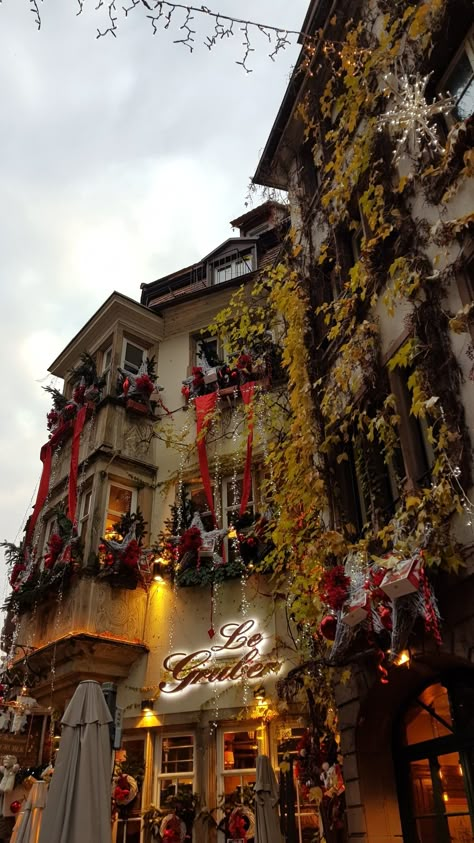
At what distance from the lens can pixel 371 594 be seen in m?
6.71

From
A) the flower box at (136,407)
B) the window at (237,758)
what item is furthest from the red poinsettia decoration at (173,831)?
the flower box at (136,407)

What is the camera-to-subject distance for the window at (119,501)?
45.5ft

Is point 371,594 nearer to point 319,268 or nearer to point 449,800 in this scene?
point 449,800

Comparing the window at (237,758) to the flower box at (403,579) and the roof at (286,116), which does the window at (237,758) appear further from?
the roof at (286,116)

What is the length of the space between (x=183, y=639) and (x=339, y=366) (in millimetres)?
6215

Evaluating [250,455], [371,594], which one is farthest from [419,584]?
[250,455]

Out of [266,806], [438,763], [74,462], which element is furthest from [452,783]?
[74,462]

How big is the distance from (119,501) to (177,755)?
521cm

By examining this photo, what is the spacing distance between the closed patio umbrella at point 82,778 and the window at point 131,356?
383 inches

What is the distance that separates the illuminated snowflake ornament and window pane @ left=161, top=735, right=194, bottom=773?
33.3ft

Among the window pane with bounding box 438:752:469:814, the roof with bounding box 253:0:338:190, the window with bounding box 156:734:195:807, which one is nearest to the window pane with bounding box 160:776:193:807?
the window with bounding box 156:734:195:807

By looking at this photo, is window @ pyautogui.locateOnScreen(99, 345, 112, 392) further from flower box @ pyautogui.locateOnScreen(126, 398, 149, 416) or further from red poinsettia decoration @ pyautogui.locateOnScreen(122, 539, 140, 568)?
red poinsettia decoration @ pyautogui.locateOnScreen(122, 539, 140, 568)

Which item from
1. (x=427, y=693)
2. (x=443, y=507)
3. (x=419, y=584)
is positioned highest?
(x=443, y=507)

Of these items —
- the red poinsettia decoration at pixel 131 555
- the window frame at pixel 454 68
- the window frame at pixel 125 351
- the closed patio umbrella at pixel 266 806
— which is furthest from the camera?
the window frame at pixel 125 351
